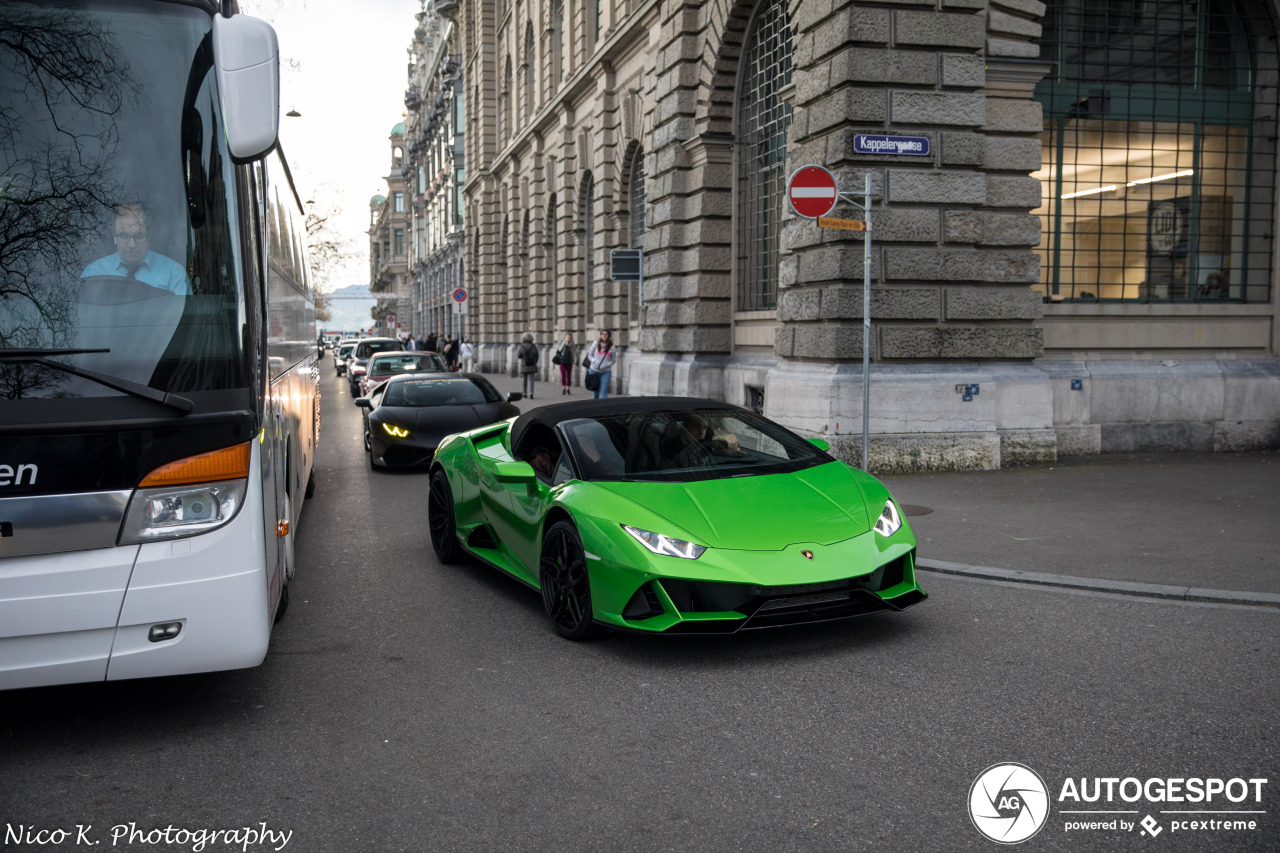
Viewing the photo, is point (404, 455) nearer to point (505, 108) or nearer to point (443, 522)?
point (443, 522)

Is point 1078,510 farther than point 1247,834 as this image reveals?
Yes

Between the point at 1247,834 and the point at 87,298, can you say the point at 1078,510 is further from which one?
the point at 87,298

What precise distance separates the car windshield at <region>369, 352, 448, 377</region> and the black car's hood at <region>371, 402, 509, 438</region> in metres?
8.32

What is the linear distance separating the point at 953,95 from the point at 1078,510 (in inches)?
216

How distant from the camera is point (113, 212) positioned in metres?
4.29

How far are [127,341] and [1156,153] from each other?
14.4 metres

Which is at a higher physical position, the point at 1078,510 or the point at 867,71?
the point at 867,71

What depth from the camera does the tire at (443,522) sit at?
8.12m

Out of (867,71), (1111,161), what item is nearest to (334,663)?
(867,71)

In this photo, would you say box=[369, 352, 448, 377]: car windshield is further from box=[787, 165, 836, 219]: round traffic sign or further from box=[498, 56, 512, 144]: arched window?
box=[498, 56, 512, 144]: arched window

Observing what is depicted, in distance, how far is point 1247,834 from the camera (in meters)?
3.52

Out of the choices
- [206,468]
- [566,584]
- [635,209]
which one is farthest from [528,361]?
[206,468]

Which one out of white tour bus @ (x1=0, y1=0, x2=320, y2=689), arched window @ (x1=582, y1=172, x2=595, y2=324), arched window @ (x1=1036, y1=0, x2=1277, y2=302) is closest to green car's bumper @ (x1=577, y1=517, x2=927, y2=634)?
white tour bus @ (x1=0, y1=0, x2=320, y2=689)

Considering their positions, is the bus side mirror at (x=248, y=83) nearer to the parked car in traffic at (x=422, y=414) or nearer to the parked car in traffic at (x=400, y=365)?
the parked car in traffic at (x=422, y=414)
